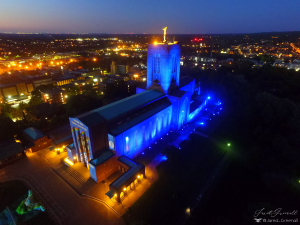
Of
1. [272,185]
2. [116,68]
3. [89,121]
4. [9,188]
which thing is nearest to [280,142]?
[272,185]

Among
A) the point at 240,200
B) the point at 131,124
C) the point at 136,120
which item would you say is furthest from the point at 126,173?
the point at 240,200

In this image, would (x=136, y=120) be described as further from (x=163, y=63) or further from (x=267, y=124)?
(x=267, y=124)

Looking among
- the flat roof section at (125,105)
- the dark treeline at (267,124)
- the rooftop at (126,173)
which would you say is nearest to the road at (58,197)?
the rooftop at (126,173)

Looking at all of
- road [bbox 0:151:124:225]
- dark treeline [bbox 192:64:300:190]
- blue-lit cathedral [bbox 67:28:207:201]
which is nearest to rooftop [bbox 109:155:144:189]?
blue-lit cathedral [bbox 67:28:207:201]

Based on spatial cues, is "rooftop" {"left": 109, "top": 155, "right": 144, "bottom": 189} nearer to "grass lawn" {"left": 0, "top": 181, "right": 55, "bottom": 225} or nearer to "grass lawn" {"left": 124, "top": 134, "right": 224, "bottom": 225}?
"grass lawn" {"left": 124, "top": 134, "right": 224, "bottom": 225}

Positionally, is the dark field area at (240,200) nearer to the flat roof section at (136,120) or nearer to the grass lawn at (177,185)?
the grass lawn at (177,185)

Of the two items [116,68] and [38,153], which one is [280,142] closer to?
[38,153]
